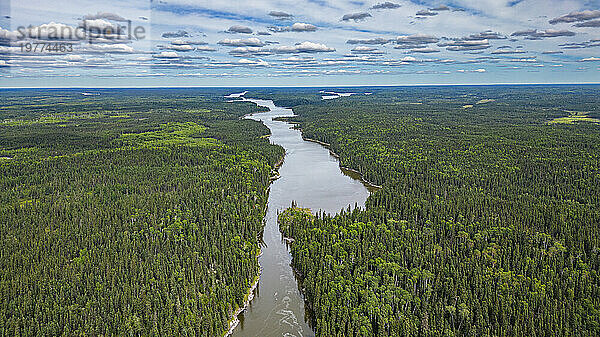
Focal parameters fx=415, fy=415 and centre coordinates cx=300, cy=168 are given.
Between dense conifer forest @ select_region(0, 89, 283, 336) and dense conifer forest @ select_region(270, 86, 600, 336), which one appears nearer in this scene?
dense conifer forest @ select_region(270, 86, 600, 336)

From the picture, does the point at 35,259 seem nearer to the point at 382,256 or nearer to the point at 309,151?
the point at 382,256

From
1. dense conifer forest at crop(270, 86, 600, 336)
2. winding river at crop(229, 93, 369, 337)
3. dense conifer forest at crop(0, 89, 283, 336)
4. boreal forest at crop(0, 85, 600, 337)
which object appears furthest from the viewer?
winding river at crop(229, 93, 369, 337)

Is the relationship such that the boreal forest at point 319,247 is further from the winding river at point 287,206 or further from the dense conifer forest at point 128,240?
the winding river at point 287,206

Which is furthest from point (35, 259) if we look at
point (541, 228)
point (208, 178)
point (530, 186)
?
point (530, 186)

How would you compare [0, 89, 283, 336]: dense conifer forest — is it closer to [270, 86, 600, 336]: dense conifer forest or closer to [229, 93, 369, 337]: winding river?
[229, 93, 369, 337]: winding river

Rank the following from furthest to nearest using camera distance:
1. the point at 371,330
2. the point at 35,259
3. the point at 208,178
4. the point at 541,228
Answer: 1. the point at 208,178
2. the point at 541,228
3. the point at 35,259
4. the point at 371,330

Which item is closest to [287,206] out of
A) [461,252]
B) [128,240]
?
[128,240]

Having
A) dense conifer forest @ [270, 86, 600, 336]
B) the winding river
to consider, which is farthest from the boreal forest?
the winding river

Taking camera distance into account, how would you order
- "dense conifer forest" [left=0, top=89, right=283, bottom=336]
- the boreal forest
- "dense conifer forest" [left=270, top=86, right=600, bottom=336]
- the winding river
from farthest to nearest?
1. the winding river
2. "dense conifer forest" [left=0, top=89, right=283, bottom=336]
3. the boreal forest
4. "dense conifer forest" [left=270, top=86, right=600, bottom=336]
